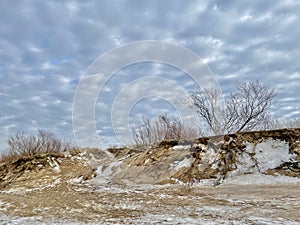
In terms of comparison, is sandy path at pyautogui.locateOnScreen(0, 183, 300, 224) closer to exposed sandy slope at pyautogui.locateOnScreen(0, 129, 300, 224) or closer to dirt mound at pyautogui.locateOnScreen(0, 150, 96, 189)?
exposed sandy slope at pyautogui.locateOnScreen(0, 129, 300, 224)

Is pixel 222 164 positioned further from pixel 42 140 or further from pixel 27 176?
pixel 42 140

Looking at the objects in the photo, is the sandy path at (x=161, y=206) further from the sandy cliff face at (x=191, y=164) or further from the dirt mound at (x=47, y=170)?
the dirt mound at (x=47, y=170)

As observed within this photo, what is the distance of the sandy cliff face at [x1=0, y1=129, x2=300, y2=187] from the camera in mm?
10922

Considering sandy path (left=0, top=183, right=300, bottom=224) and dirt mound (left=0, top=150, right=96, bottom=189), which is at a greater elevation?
dirt mound (left=0, top=150, right=96, bottom=189)

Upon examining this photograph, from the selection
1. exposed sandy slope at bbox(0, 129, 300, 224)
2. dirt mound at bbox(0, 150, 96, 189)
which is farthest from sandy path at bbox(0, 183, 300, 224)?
dirt mound at bbox(0, 150, 96, 189)

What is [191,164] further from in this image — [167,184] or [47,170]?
[47,170]

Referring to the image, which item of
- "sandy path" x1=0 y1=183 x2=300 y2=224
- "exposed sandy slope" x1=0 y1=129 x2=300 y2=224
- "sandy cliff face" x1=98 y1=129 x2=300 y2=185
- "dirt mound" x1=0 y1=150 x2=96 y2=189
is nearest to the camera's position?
"sandy path" x1=0 y1=183 x2=300 y2=224

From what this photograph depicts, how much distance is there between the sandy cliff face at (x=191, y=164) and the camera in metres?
10.9

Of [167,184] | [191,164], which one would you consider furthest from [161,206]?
[191,164]

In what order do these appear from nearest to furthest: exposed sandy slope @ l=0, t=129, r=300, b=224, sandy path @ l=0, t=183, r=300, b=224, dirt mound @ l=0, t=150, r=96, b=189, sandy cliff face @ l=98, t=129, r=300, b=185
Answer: sandy path @ l=0, t=183, r=300, b=224 → exposed sandy slope @ l=0, t=129, r=300, b=224 → sandy cliff face @ l=98, t=129, r=300, b=185 → dirt mound @ l=0, t=150, r=96, b=189

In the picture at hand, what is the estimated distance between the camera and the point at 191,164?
1170 cm

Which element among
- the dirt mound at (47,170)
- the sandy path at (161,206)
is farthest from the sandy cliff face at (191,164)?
the sandy path at (161,206)

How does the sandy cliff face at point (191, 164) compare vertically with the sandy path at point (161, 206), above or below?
above

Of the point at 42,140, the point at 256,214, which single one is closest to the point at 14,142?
the point at 42,140
